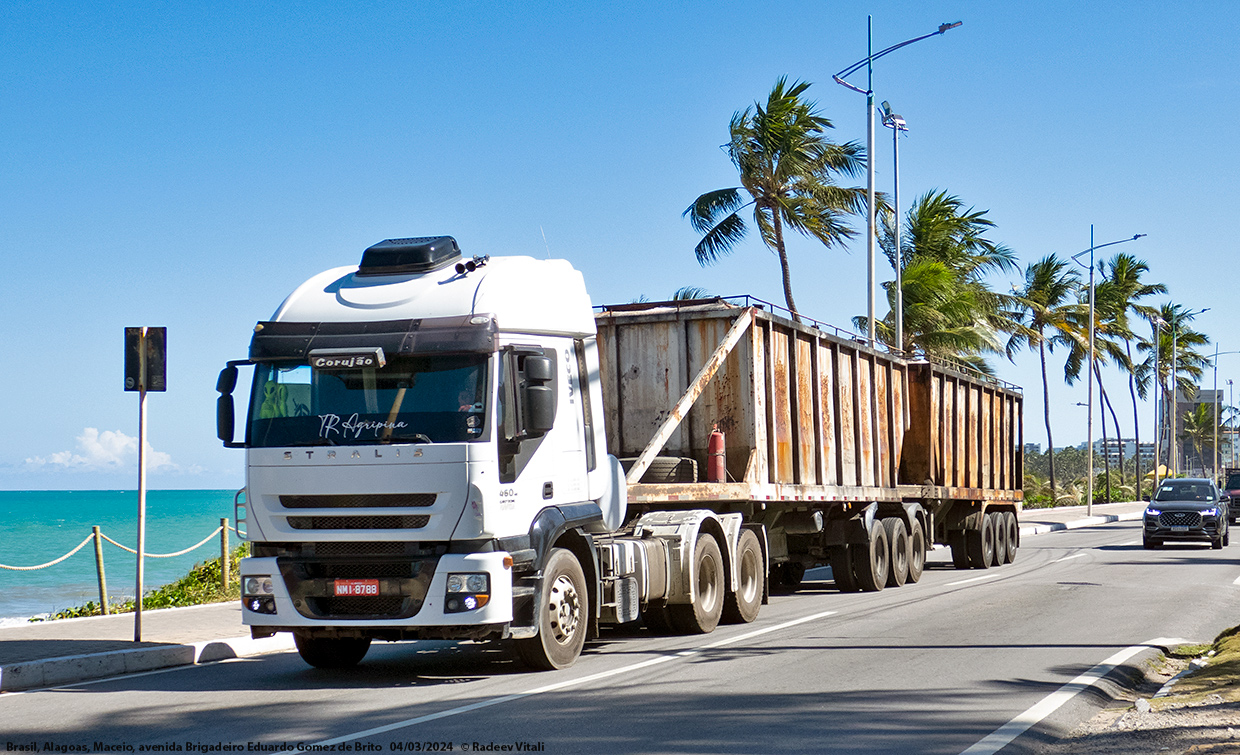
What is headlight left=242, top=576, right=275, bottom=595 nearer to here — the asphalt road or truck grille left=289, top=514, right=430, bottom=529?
truck grille left=289, top=514, right=430, bottom=529

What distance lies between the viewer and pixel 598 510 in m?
10.3

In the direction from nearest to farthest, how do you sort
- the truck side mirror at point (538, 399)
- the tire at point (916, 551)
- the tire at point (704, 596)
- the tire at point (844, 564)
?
the truck side mirror at point (538, 399)
the tire at point (704, 596)
the tire at point (844, 564)
the tire at point (916, 551)

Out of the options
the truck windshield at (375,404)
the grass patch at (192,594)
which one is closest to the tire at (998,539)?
the grass patch at (192,594)

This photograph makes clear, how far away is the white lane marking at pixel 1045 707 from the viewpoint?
655 centimetres

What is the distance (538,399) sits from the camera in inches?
349

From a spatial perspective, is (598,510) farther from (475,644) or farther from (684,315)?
(684,315)

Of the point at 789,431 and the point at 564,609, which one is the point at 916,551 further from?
the point at 564,609

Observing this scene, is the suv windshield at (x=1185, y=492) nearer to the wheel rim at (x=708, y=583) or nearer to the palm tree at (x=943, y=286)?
the palm tree at (x=943, y=286)

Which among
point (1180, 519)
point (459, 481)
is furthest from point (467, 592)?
point (1180, 519)

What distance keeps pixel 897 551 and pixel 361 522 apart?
1138 centimetres

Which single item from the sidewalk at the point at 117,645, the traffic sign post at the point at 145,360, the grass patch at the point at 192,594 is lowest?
the grass patch at the point at 192,594

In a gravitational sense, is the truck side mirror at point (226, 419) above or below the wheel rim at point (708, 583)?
above

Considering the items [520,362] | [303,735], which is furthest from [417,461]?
[303,735]

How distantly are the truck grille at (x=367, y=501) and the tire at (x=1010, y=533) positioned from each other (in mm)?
18297
